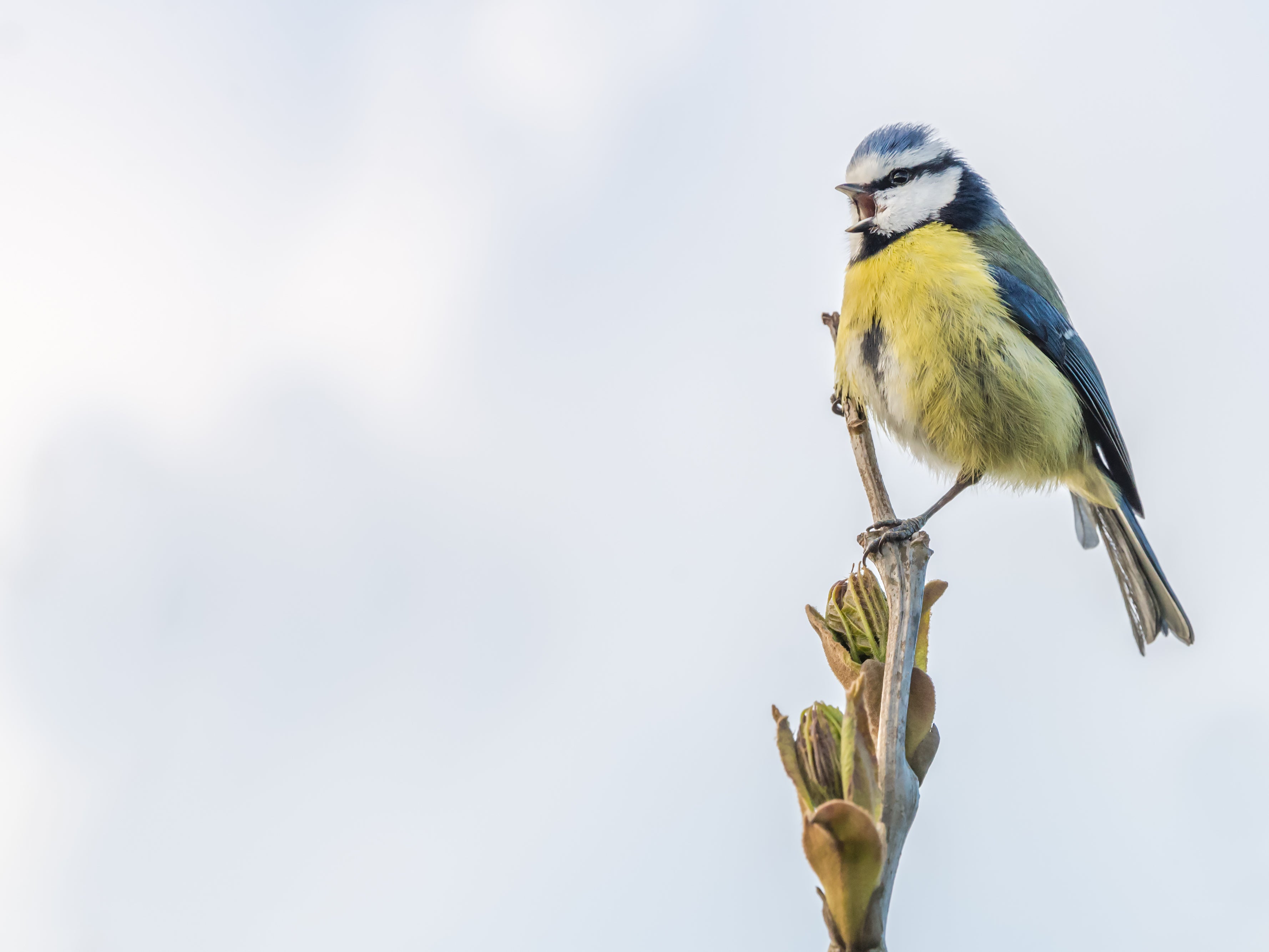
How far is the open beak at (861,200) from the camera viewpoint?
3.32 m

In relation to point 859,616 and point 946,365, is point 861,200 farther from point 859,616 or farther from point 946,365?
point 859,616

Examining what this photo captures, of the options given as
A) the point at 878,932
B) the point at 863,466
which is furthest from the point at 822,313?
the point at 878,932

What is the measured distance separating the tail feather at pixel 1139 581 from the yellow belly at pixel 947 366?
1.64ft

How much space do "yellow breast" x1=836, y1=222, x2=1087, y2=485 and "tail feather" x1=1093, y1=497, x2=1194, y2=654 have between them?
1.69 feet

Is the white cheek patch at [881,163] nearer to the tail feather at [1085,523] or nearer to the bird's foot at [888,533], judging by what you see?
the tail feather at [1085,523]

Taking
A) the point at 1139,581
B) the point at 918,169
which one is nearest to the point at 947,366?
the point at 918,169

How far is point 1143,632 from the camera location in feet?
10.7

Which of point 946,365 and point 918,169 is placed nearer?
point 946,365

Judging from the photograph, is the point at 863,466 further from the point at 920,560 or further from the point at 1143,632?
the point at 1143,632

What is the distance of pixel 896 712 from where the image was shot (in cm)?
106

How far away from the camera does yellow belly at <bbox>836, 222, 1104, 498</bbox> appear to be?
9.95ft

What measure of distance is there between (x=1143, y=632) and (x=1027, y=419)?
76 centimetres

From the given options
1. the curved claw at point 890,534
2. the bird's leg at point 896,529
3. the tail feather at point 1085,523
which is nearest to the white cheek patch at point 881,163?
the bird's leg at point 896,529

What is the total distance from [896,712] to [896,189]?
2614 millimetres
